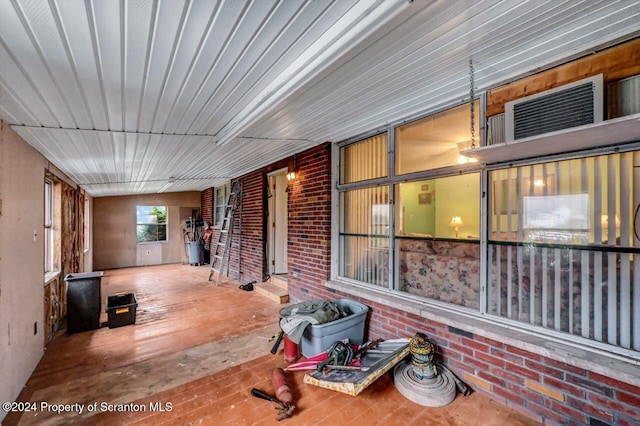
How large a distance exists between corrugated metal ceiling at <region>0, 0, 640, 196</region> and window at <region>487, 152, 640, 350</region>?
0.81 meters

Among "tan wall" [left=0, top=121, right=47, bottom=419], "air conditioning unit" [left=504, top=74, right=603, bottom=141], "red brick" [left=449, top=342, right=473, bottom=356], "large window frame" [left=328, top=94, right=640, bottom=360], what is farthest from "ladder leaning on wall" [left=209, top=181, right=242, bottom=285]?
"air conditioning unit" [left=504, top=74, right=603, bottom=141]

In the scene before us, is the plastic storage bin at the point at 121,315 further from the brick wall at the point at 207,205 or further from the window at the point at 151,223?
the window at the point at 151,223

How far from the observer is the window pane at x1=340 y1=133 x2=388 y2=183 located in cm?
343

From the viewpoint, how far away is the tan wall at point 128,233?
8836 millimetres

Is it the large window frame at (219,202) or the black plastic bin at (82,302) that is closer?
the black plastic bin at (82,302)

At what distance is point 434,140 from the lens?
299cm

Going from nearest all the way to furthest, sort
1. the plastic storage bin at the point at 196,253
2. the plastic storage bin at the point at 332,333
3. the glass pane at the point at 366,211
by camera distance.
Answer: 1. the plastic storage bin at the point at 332,333
2. the glass pane at the point at 366,211
3. the plastic storage bin at the point at 196,253

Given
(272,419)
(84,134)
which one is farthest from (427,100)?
(84,134)

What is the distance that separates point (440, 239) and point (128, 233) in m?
9.85

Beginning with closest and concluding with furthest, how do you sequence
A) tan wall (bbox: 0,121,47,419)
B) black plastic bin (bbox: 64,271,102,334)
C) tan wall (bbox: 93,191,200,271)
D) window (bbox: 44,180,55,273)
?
tan wall (bbox: 0,121,47,419) → black plastic bin (bbox: 64,271,102,334) → window (bbox: 44,180,55,273) → tan wall (bbox: 93,191,200,271)

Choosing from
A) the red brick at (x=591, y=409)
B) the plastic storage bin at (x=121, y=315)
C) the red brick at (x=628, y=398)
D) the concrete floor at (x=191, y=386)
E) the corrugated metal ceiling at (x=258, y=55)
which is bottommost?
the concrete floor at (x=191, y=386)

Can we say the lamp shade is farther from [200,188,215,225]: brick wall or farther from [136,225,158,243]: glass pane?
[136,225,158,243]: glass pane

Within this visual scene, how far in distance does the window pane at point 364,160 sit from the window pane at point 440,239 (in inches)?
16.6

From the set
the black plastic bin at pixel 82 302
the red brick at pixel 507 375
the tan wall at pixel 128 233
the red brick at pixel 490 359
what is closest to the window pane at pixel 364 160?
the red brick at pixel 490 359
